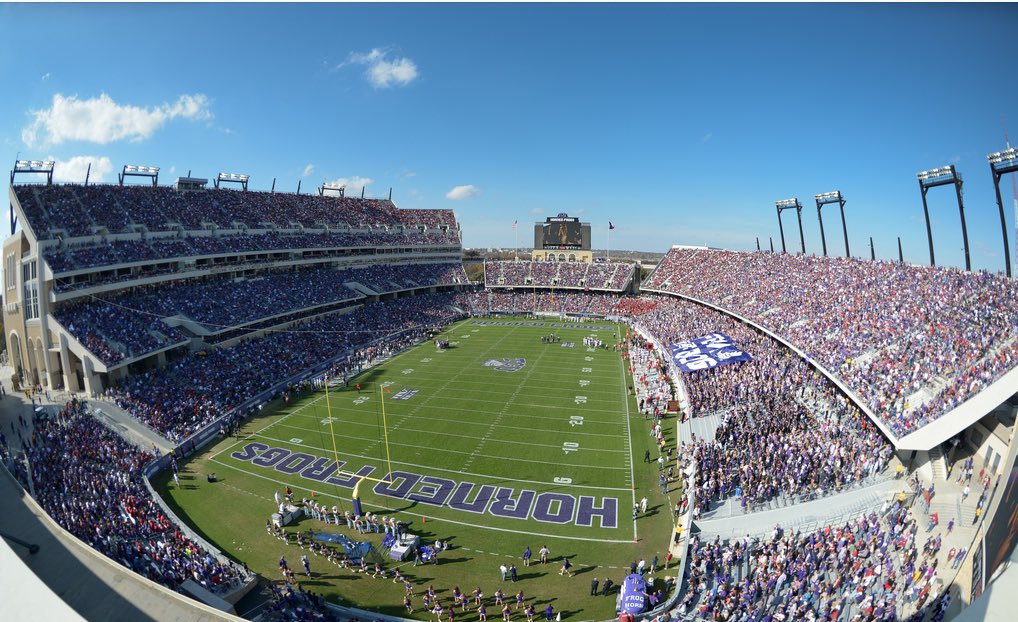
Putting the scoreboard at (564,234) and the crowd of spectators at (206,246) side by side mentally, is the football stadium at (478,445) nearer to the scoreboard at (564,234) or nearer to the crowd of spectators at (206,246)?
the crowd of spectators at (206,246)

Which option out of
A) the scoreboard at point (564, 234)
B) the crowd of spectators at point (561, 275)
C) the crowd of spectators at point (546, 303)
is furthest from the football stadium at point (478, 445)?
the scoreboard at point (564, 234)

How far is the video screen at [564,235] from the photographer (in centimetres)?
7069

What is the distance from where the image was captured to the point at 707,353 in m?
29.2

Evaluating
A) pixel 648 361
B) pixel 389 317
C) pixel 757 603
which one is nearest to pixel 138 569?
pixel 757 603

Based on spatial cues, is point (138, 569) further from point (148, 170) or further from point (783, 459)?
point (148, 170)

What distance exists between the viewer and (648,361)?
118ft

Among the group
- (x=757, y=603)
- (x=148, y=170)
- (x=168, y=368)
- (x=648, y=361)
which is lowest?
(x=757, y=603)

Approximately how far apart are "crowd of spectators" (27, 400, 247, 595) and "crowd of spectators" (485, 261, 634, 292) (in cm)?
4922

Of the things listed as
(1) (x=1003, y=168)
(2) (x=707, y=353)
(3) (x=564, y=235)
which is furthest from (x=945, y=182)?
(3) (x=564, y=235)

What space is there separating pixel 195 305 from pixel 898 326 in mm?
41703

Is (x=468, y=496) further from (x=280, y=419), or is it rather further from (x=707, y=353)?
(x=707, y=353)

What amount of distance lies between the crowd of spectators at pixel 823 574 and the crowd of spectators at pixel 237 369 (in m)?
23.1

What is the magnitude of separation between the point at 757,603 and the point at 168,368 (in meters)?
31.1

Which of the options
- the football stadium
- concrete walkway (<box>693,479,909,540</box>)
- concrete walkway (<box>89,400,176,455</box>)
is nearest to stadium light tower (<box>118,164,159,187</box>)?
the football stadium
